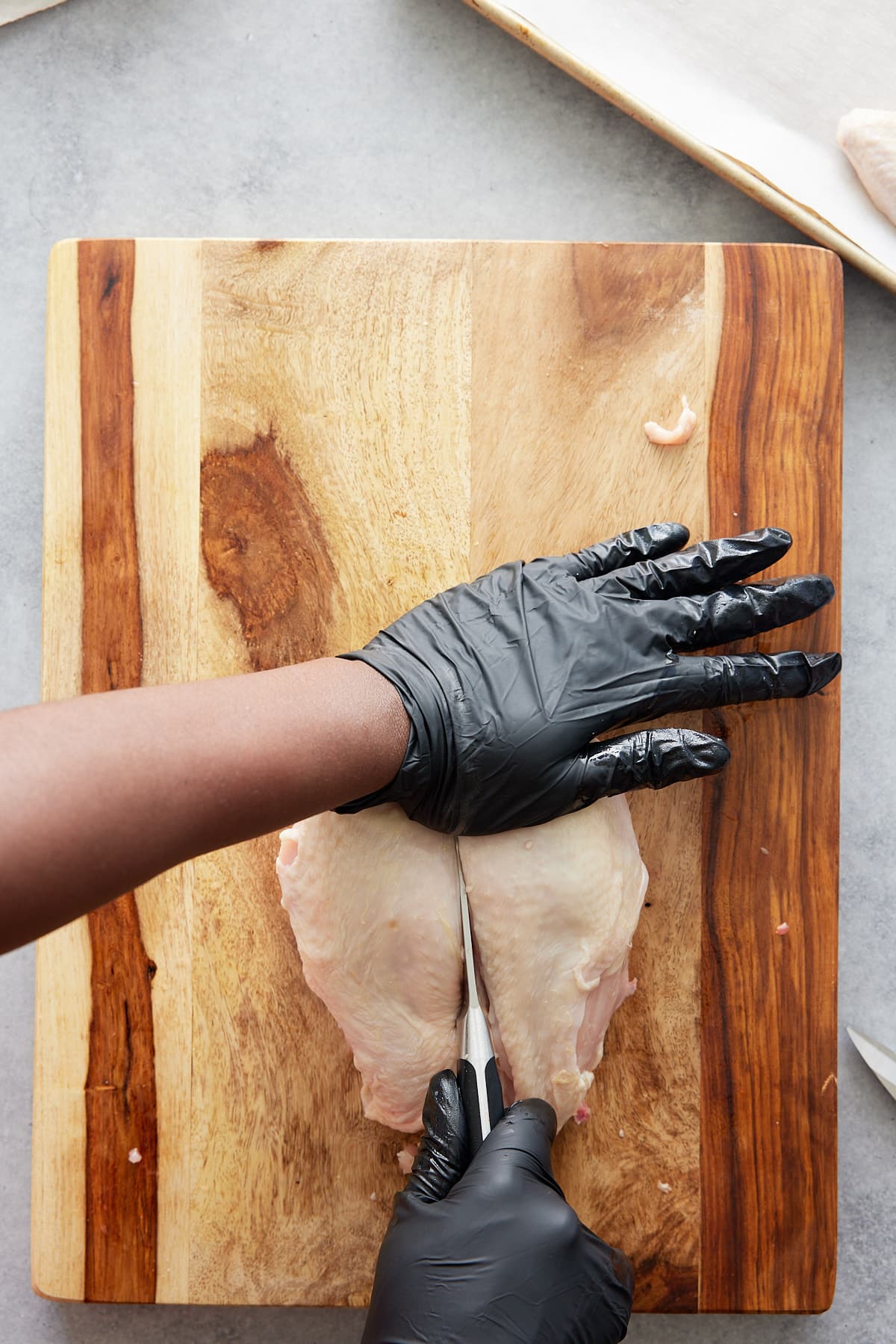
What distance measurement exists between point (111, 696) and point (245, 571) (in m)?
0.53

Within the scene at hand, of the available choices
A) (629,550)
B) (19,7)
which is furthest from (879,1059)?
(19,7)

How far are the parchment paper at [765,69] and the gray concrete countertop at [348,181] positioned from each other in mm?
86

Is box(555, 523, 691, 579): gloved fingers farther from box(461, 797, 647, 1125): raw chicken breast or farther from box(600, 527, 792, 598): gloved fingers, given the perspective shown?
box(461, 797, 647, 1125): raw chicken breast

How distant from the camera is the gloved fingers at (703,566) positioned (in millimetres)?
1463

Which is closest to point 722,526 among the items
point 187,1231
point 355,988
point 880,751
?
point 880,751


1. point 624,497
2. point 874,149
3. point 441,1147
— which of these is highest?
point 874,149

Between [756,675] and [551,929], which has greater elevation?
[756,675]

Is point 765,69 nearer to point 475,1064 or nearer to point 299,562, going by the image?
point 299,562

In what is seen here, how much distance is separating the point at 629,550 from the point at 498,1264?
1022mm

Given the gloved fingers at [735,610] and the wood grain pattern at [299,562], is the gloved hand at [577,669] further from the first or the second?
the wood grain pattern at [299,562]

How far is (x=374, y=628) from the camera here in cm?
155

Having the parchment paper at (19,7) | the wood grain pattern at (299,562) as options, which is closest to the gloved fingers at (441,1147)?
the wood grain pattern at (299,562)

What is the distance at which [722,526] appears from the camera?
5.08 feet

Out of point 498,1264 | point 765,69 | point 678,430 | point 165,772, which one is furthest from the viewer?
point 765,69
